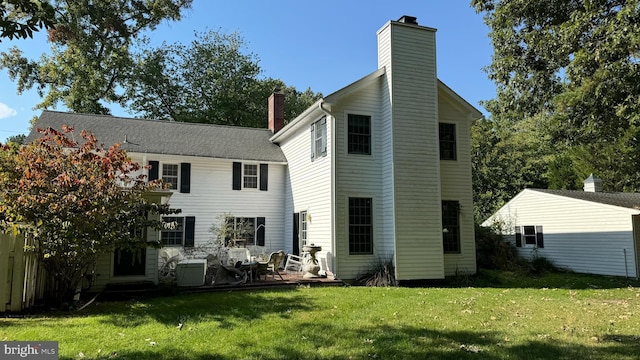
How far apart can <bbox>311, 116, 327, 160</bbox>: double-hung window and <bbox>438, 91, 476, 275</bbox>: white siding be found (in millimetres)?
3945

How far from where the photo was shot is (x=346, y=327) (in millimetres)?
6414

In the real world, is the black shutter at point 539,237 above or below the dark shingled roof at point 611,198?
below

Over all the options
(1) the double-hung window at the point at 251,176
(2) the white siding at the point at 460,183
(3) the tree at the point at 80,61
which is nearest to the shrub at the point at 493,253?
(2) the white siding at the point at 460,183

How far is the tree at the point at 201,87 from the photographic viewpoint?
1150 inches

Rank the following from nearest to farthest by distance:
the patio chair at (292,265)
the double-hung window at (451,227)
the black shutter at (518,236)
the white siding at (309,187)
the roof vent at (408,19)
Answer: the white siding at (309,187)
the roof vent at (408,19)
the double-hung window at (451,227)
the patio chair at (292,265)
the black shutter at (518,236)

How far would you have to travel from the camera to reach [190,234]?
15.7m

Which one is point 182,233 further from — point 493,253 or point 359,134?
point 493,253

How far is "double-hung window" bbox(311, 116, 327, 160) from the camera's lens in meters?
13.5

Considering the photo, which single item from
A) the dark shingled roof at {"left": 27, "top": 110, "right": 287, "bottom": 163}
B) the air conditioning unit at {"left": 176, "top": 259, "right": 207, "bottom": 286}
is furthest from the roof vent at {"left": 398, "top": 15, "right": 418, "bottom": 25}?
the air conditioning unit at {"left": 176, "top": 259, "right": 207, "bottom": 286}

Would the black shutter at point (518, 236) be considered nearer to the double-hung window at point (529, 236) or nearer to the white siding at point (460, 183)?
the double-hung window at point (529, 236)

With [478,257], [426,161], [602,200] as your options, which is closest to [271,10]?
[426,161]

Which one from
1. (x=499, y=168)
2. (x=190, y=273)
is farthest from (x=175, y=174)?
(x=499, y=168)

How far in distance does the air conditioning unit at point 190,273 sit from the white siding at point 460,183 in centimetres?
749

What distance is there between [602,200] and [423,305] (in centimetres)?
1336
